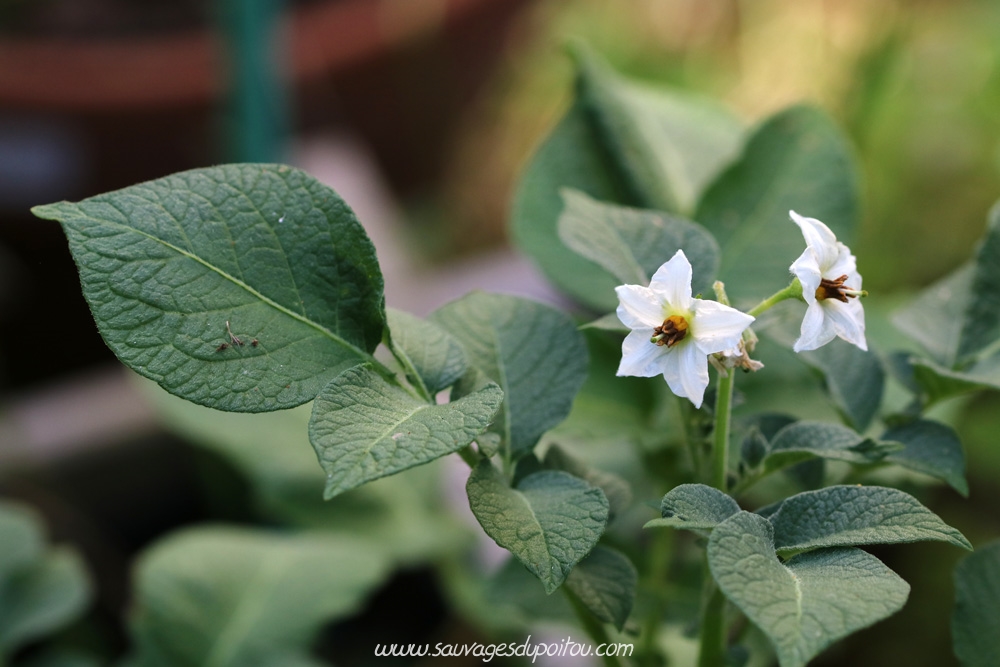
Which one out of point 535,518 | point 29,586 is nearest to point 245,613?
point 29,586

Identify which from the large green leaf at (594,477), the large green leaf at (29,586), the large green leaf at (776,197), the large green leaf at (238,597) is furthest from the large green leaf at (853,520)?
the large green leaf at (29,586)

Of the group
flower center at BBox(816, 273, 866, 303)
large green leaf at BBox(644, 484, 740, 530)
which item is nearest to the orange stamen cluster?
flower center at BBox(816, 273, 866, 303)

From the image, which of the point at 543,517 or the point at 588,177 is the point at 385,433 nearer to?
the point at 543,517

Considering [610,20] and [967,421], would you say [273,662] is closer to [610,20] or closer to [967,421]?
[967,421]

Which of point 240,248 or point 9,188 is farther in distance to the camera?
point 9,188

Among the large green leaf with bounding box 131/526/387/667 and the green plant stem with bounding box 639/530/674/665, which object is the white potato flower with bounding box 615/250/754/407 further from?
the large green leaf with bounding box 131/526/387/667

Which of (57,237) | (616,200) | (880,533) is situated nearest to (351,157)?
(57,237)

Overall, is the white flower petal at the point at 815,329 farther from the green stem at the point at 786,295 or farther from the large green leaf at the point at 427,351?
the large green leaf at the point at 427,351
